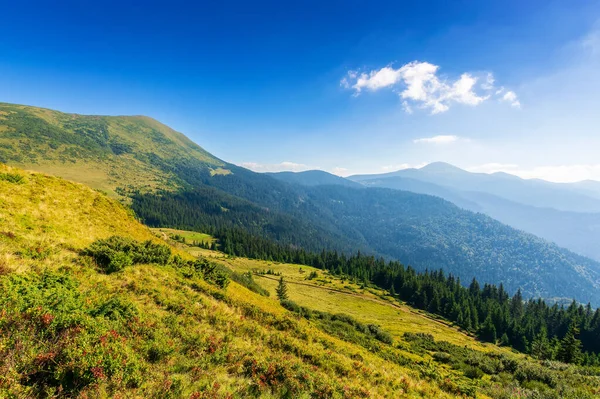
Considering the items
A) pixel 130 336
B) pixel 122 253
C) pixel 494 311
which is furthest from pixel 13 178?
pixel 494 311

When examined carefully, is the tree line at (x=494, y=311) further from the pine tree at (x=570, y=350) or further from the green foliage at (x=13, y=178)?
the green foliage at (x=13, y=178)

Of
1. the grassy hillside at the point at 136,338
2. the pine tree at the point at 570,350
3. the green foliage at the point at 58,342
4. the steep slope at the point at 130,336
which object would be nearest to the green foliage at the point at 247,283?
the grassy hillside at the point at 136,338

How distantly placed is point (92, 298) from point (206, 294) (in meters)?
9.30

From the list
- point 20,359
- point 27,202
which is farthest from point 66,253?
point 20,359

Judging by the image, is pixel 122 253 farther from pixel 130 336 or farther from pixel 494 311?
pixel 494 311

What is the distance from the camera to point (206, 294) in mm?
21562

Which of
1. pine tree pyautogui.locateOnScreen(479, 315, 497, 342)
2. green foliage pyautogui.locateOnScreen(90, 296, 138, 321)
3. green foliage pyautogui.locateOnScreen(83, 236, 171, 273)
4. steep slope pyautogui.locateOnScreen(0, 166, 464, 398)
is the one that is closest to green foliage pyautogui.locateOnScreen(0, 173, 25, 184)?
steep slope pyautogui.locateOnScreen(0, 166, 464, 398)

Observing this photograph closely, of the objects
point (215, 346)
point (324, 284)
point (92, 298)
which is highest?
point (92, 298)

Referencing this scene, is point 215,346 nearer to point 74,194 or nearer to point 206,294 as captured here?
point 206,294

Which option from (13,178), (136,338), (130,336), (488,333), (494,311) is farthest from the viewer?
(494,311)

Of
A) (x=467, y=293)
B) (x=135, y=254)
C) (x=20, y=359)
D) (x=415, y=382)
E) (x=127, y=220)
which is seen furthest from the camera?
(x=467, y=293)

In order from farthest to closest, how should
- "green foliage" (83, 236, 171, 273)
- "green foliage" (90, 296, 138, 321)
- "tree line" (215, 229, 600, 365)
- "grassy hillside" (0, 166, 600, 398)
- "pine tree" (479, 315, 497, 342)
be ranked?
"pine tree" (479, 315, 497, 342) < "tree line" (215, 229, 600, 365) < "green foliage" (83, 236, 171, 273) < "green foliage" (90, 296, 138, 321) < "grassy hillside" (0, 166, 600, 398)

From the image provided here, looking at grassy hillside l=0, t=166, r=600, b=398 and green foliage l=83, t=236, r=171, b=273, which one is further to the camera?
green foliage l=83, t=236, r=171, b=273

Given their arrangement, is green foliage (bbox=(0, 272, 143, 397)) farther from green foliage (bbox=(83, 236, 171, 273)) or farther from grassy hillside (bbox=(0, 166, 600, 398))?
green foliage (bbox=(83, 236, 171, 273))
